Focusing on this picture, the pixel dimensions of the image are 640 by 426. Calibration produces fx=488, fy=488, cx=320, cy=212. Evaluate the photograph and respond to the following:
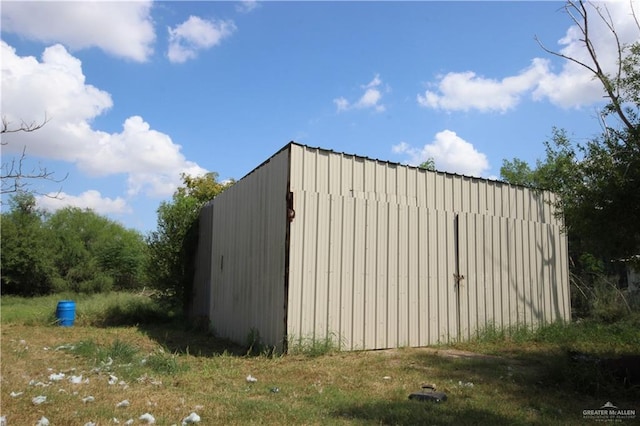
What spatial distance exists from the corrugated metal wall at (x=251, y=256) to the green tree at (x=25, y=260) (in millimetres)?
17062

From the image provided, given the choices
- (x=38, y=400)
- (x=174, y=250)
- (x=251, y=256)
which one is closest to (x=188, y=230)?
(x=174, y=250)

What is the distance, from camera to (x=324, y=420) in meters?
4.72

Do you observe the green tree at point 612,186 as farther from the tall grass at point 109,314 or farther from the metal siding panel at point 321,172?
the tall grass at point 109,314

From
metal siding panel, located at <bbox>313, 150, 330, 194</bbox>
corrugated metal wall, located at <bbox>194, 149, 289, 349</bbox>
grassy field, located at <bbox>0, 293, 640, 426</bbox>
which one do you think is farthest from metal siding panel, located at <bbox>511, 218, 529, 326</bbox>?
corrugated metal wall, located at <bbox>194, 149, 289, 349</bbox>

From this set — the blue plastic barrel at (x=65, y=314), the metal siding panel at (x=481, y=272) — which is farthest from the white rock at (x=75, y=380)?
the blue plastic barrel at (x=65, y=314)

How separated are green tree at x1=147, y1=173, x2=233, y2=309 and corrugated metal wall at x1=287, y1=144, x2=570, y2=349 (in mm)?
7957

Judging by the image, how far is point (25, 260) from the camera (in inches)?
1022

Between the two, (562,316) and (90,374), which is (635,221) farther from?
(90,374)

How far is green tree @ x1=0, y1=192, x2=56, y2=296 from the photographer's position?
84.6 feet

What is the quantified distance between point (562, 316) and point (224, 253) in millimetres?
8522

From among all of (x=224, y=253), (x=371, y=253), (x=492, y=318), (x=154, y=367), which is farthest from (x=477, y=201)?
(x=154, y=367)

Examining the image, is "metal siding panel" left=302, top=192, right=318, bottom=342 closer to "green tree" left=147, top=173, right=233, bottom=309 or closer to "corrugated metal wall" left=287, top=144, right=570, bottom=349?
"corrugated metal wall" left=287, top=144, right=570, bottom=349

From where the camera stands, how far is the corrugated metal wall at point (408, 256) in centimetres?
871

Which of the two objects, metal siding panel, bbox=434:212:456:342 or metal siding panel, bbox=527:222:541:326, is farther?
metal siding panel, bbox=527:222:541:326
